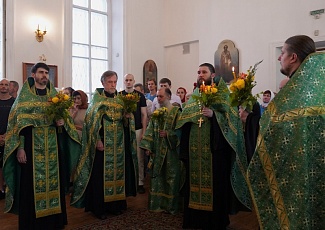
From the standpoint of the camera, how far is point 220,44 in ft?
36.6

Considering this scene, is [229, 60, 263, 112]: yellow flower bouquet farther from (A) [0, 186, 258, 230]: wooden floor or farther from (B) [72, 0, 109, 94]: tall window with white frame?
(B) [72, 0, 109, 94]: tall window with white frame

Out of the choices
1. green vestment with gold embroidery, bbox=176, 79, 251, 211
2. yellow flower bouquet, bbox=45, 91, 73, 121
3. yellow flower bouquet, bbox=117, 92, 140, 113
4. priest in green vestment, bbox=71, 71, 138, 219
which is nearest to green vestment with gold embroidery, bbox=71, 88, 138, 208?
priest in green vestment, bbox=71, 71, 138, 219

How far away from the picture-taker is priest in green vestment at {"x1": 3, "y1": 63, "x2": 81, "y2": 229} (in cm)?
407

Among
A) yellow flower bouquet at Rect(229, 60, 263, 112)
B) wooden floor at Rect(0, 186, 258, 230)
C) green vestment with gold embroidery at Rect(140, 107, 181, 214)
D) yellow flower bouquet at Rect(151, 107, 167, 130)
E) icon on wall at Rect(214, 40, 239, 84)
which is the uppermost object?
icon on wall at Rect(214, 40, 239, 84)

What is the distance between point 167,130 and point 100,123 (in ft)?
3.07

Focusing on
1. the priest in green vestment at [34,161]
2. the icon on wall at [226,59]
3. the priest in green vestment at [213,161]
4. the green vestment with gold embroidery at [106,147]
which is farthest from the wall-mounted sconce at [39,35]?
the priest in green vestment at [213,161]

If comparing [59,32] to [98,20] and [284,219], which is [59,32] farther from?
[284,219]

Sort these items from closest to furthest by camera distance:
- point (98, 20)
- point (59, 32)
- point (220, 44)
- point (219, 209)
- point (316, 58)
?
point (316, 58)
point (219, 209)
point (59, 32)
point (220, 44)
point (98, 20)

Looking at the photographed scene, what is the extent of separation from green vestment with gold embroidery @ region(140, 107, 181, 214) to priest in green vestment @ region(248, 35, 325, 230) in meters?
2.62

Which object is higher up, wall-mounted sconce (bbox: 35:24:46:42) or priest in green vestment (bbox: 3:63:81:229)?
wall-mounted sconce (bbox: 35:24:46:42)

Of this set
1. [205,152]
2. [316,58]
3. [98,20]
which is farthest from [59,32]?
[316,58]

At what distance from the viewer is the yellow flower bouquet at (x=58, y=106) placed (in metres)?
4.12

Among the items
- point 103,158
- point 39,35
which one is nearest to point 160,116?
point 103,158

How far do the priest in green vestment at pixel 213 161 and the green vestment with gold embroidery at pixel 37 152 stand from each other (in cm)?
159
